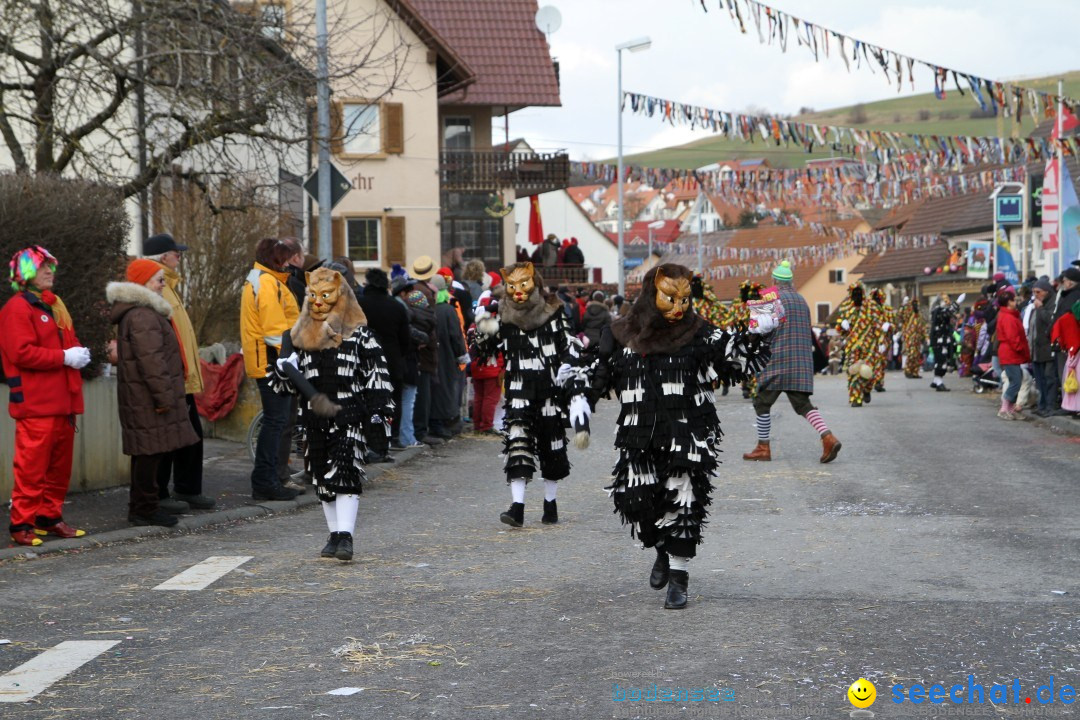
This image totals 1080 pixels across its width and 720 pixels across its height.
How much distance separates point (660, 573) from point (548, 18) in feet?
125

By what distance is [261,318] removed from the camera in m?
11.6

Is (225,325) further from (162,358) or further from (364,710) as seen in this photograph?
(364,710)

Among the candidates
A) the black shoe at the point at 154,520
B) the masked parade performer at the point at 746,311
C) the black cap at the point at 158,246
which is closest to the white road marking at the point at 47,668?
the masked parade performer at the point at 746,311

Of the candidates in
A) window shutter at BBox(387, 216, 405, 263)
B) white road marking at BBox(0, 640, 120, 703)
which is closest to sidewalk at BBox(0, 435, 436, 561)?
white road marking at BBox(0, 640, 120, 703)

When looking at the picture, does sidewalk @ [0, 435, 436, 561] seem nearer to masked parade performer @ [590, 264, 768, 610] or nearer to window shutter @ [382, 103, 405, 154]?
masked parade performer @ [590, 264, 768, 610]

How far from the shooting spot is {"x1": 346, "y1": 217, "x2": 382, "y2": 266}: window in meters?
42.8

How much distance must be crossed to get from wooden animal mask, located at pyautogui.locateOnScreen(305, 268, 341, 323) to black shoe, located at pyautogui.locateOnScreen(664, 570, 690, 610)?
2849 mm

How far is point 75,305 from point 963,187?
3255 cm

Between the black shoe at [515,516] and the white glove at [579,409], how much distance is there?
7.57 feet

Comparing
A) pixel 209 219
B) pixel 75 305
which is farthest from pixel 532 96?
pixel 75 305

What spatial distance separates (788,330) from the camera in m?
15.3

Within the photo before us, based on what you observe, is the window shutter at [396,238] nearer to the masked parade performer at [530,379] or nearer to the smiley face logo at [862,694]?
the masked parade performer at [530,379]

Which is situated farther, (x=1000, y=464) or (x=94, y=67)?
(x=94, y=67)

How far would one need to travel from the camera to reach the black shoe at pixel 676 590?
742 centimetres
